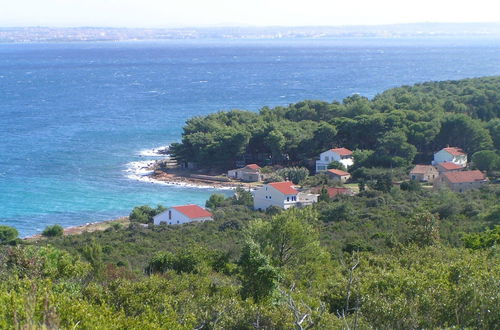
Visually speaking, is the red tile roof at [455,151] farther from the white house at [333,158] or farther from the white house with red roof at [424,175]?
the white house at [333,158]

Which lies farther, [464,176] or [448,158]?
[448,158]

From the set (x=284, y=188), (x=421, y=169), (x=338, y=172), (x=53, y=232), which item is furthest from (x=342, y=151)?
(x=53, y=232)

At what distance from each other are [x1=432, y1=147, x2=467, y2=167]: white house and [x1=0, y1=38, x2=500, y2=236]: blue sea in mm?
16124

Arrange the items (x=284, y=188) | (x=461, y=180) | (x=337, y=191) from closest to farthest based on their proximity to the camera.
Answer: (x=284, y=188)
(x=337, y=191)
(x=461, y=180)

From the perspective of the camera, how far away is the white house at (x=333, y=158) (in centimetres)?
4674

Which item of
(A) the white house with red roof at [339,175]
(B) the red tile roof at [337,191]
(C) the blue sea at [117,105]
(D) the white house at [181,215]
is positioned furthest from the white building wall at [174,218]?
(A) the white house with red roof at [339,175]

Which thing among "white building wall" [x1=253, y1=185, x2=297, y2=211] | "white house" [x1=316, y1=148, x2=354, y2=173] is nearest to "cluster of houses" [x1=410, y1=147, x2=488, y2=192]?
"white house" [x1=316, y1=148, x2=354, y2=173]

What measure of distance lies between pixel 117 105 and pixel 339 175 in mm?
44770

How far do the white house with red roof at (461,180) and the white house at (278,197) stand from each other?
801 centimetres

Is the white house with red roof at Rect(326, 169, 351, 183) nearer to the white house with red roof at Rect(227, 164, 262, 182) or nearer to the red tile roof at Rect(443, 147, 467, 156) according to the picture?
the white house with red roof at Rect(227, 164, 262, 182)

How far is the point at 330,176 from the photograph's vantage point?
44406 millimetres

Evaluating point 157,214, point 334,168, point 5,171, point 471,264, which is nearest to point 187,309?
point 471,264

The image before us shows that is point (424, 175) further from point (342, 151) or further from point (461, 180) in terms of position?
point (342, 151)

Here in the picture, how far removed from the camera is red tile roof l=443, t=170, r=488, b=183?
40.0 metres
